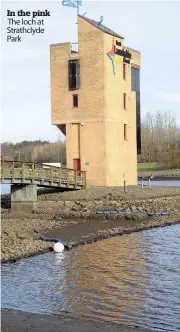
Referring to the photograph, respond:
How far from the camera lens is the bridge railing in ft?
108

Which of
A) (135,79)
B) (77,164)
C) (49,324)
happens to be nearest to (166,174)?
(135,79)

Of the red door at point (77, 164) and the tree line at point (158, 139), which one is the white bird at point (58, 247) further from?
the tree line at point (158, 139)

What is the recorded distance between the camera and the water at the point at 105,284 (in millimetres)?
11727

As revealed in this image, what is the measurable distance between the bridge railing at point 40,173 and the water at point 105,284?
13.8 m

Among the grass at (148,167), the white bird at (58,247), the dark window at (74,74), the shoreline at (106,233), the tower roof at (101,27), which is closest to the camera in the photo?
the shoreline at (106,233)

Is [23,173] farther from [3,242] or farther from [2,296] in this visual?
[2,296]

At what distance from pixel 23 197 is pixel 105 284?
20.8 metres

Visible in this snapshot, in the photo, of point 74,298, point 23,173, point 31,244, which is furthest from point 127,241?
point 23,173

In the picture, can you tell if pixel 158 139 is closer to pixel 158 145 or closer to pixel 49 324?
pixel 158 145

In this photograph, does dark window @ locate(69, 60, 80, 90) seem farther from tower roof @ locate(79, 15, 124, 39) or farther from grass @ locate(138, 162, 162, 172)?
grass @ locate(138, 162, 162, 172)

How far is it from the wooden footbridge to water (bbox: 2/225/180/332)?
13744mm

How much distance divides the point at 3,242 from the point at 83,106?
23659 millimetres

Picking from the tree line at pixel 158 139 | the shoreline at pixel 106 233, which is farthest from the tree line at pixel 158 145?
the shoreline at pixel 106 233

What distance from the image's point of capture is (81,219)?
96.7 feet
